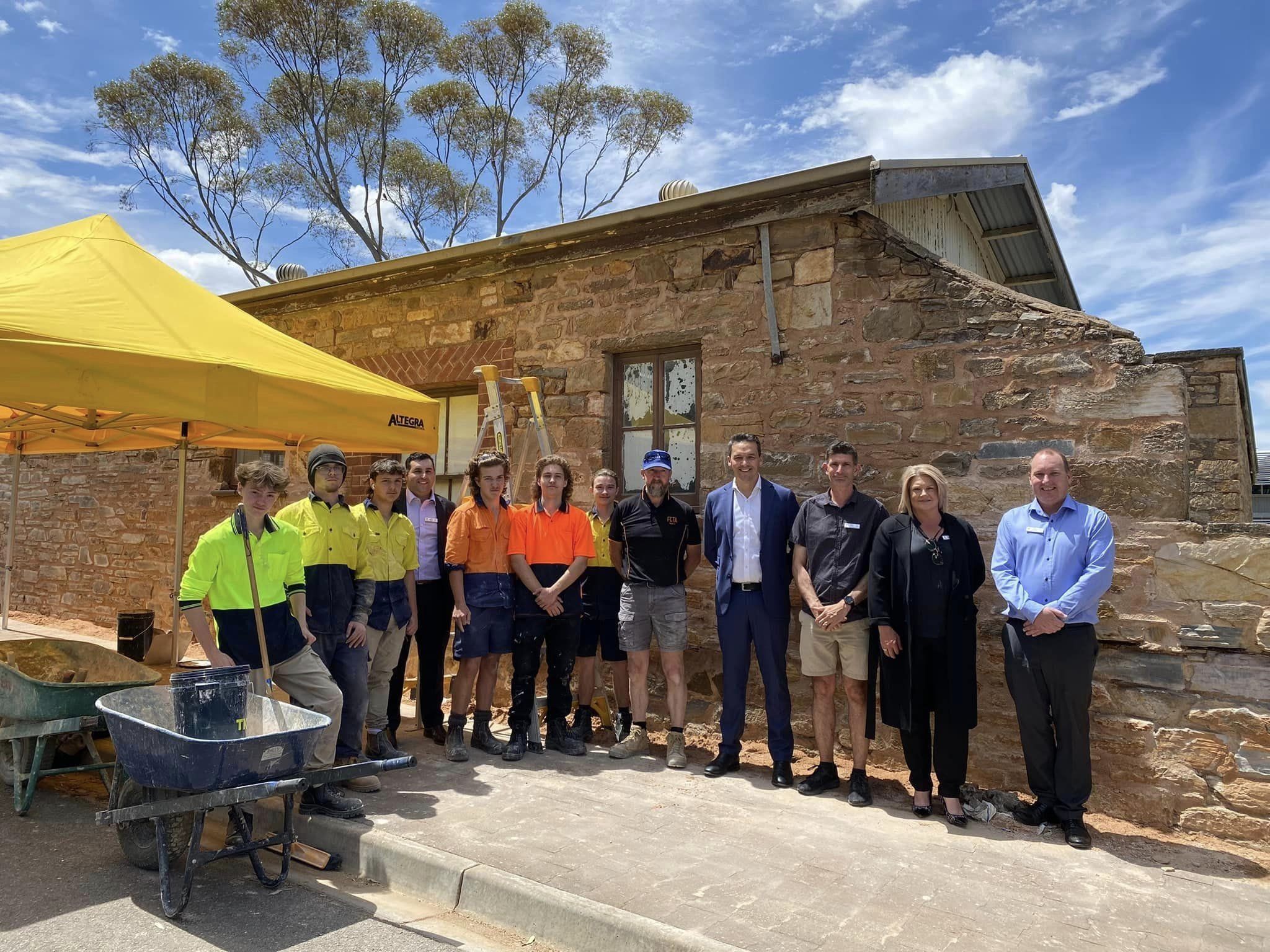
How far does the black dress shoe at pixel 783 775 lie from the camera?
4871 mm

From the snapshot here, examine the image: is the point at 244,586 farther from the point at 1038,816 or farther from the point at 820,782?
the point at 1038,816

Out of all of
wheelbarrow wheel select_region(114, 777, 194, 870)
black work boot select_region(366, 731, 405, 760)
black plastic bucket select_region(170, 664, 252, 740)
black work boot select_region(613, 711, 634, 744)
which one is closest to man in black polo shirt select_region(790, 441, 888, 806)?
black work boot select_region(613, 711, 634, 744)

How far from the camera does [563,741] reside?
5.46 meters

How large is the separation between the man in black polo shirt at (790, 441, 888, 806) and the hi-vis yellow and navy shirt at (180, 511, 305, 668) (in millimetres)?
2703

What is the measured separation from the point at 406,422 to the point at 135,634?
3.42 metres

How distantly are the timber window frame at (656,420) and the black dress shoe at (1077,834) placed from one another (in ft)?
9.82

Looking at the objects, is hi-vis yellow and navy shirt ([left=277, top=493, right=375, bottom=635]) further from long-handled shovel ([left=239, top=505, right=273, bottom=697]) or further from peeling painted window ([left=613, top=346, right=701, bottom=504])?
peeling painted window ([left=613, top=346, right=701, bottom=504])

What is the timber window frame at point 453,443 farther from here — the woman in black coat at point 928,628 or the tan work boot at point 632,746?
the woman in black coat at point 928,628

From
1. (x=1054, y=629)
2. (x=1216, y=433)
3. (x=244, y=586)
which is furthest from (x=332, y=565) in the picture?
(x=1216, y=433)

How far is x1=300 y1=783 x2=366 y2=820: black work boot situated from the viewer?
416 centimetres

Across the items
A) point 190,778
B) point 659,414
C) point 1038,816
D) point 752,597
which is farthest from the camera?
point 659,414

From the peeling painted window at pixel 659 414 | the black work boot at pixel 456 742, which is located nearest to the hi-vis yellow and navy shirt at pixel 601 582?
the peeling painted window at pixel 659 414

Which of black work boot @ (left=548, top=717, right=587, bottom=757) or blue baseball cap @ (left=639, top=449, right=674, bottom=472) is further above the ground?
blue baseball cap @ (left=639, top=449, right=674, bottom=472)

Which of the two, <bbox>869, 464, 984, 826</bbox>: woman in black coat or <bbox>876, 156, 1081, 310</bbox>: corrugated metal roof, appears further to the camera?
<bbox>876, 156, 1081, 310</bbox>: corrugated metal roof
